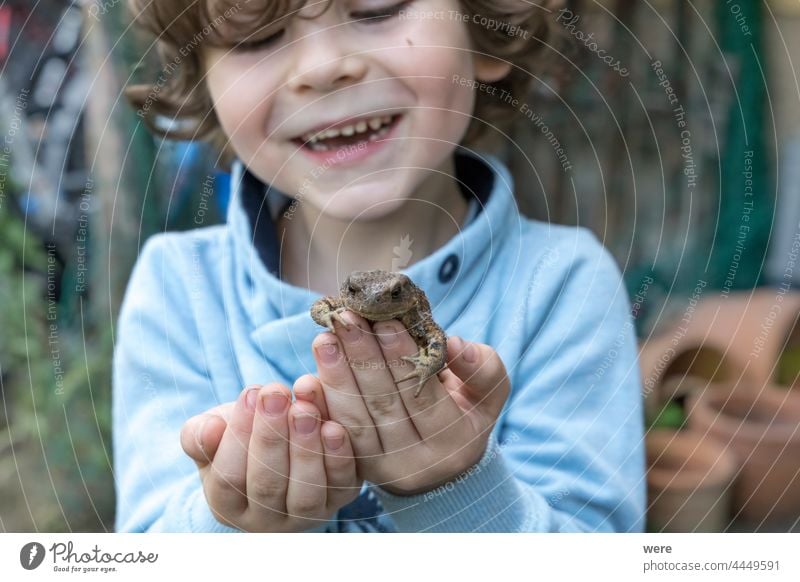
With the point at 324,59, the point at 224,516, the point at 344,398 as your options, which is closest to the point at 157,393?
the point at 224,516

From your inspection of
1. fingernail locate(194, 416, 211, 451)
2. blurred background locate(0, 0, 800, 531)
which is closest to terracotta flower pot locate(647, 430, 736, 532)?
blurred background locate(0, 0, 800, 531)

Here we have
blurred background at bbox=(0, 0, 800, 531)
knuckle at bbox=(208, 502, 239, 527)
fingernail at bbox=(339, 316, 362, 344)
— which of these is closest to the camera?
fingernail at bbox=(339, 316, 362, 344)

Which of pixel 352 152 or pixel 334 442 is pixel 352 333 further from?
pixel 352 152

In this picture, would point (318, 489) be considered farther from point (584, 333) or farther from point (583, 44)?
point (583, 44)

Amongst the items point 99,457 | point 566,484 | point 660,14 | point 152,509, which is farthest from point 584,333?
point 99,457

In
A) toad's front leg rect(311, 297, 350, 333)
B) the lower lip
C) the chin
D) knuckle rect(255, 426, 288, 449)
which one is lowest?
knuckle rect(255, 426, 288, 449)

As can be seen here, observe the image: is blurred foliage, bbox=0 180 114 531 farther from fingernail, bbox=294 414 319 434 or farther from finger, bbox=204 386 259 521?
fingernail, bbox=294 414 319 434

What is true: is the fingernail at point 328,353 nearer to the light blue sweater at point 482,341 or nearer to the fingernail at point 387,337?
the fingernail at point 387,337
